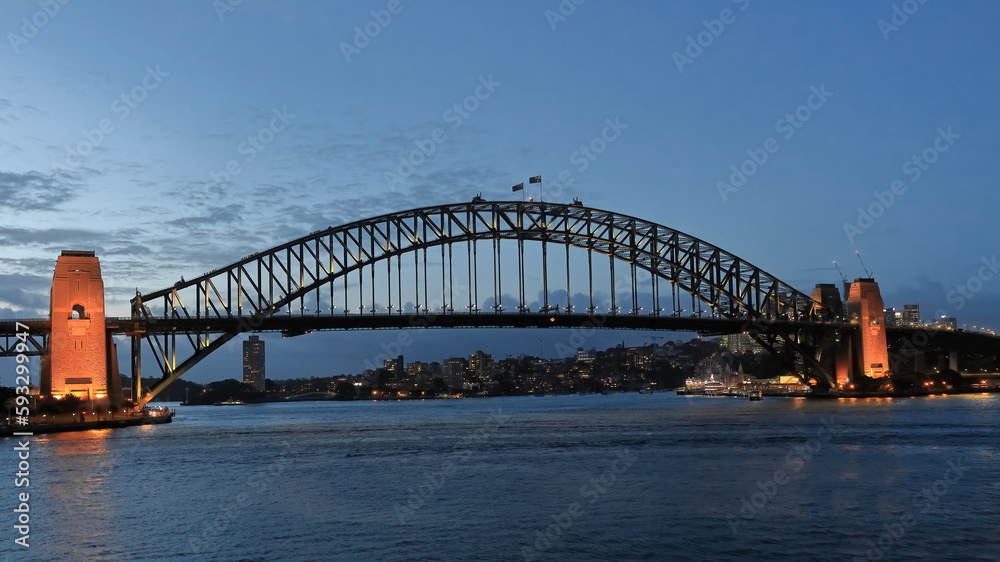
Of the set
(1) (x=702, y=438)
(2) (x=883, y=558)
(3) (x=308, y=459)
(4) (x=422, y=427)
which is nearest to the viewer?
(2) (x=883, y=558)

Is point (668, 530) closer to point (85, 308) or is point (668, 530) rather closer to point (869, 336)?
point (85, 308)

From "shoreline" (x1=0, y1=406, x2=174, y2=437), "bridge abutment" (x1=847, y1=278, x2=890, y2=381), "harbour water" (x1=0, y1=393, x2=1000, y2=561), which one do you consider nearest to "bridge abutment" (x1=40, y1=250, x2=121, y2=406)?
"shoreline" (x1=0, y1=406, x2=174, y2=437)

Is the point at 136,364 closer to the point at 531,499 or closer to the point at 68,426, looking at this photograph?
the point at 68,426

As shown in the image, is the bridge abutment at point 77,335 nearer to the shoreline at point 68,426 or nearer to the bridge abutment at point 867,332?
the shoreline at point 68,426

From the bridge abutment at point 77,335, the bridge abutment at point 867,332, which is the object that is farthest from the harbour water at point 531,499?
the bridge abutment at point 867,332

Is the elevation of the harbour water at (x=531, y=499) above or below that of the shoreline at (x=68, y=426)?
below

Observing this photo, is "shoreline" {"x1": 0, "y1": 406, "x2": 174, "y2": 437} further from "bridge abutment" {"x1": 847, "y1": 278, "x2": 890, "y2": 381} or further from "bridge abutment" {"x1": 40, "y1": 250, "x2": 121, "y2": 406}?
"bridge abutment" {"x1": 847, "y1": 278, "x2": 890, "y2": 381}

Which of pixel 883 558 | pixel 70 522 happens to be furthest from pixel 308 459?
pixel 883 558

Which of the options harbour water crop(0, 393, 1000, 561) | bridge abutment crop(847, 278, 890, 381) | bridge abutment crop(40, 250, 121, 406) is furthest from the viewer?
bridge abutment crop(847, 278, 890, 381)

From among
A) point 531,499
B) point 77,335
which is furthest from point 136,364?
point 531,499
